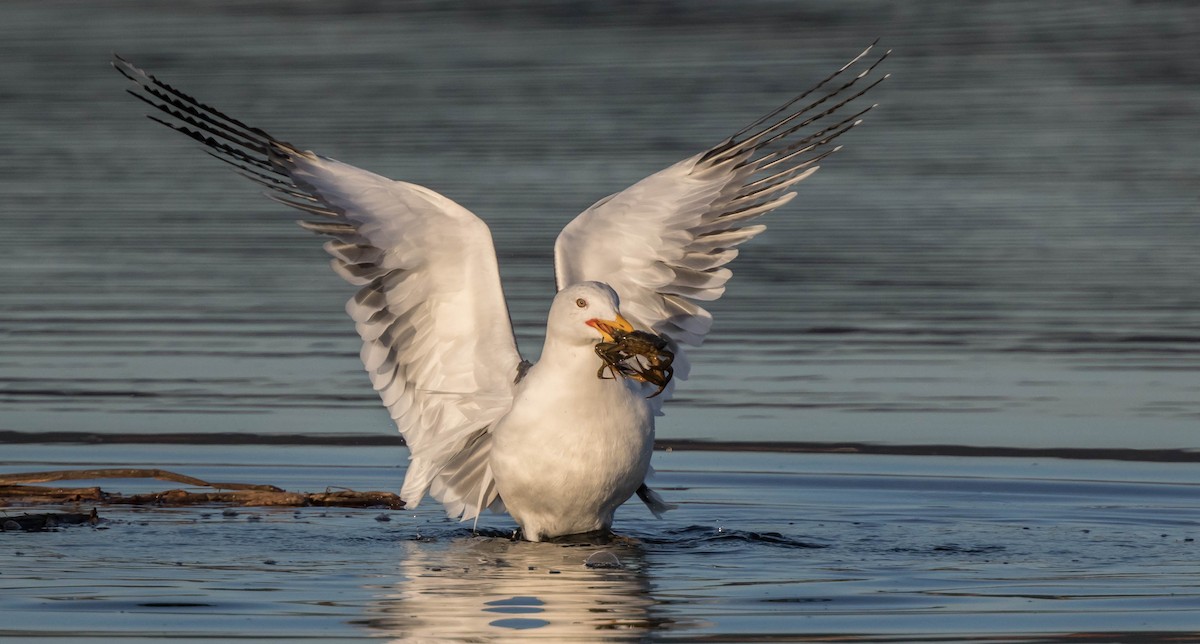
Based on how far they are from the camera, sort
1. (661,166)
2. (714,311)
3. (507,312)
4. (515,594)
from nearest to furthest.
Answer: (515,594)
(507,312)
(714,311)
(661,166)

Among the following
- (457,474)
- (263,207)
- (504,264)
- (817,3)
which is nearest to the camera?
(457,474)

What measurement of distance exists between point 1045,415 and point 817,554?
3469mm

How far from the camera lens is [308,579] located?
8.48 m

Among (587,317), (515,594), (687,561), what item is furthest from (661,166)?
(515,594)

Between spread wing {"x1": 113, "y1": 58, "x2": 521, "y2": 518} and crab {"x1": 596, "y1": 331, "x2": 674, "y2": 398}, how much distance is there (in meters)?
0.75

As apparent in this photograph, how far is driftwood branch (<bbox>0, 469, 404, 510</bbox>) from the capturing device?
10289mm

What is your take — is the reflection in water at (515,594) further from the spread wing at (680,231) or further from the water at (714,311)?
the spread wing at (680,231)

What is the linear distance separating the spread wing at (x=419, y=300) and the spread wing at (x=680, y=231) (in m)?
0.49

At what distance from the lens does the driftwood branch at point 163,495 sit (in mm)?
10289

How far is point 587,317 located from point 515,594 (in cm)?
158

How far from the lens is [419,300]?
34.0 ft

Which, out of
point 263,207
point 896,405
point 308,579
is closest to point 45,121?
point 263,207

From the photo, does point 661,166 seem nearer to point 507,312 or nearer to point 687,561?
point 507,312

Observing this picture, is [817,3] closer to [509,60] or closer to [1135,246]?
[509,60]
